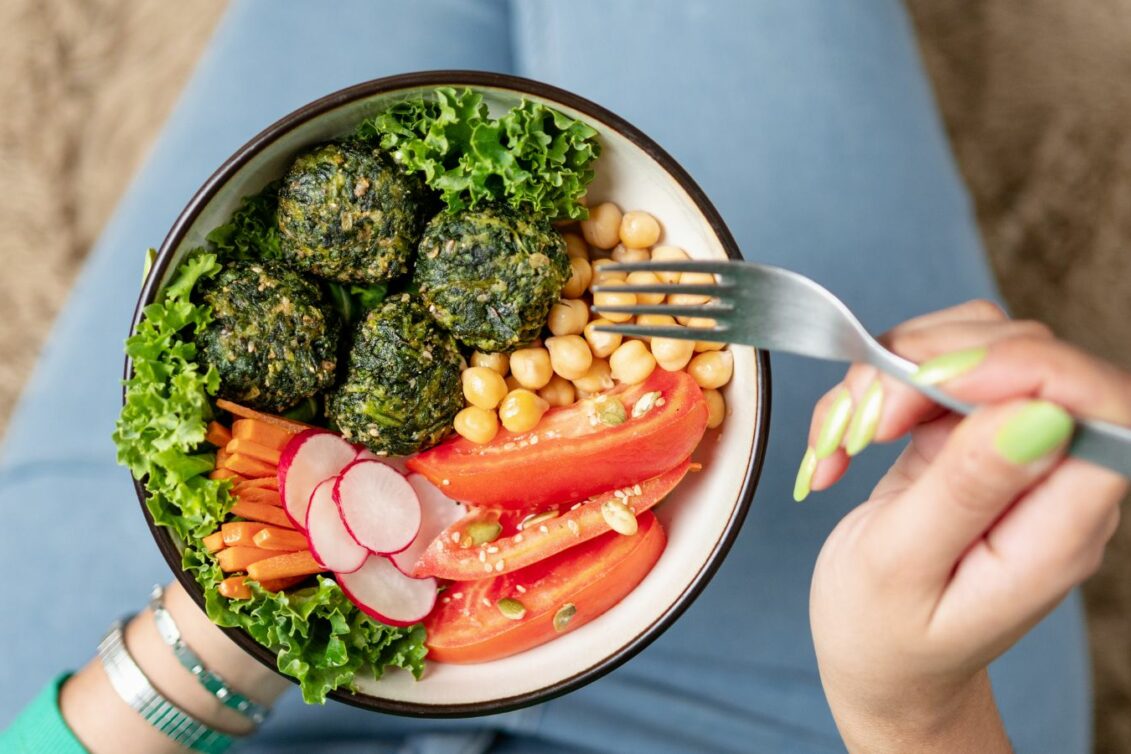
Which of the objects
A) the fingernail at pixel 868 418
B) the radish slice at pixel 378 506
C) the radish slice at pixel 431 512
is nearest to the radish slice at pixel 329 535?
the radish slice at pixel 378 506

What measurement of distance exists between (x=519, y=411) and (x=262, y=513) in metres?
0.37

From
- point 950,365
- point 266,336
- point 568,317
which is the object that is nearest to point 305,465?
point 266,336

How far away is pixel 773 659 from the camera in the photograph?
5.46 feet

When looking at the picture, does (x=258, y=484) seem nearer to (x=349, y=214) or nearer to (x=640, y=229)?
(x=349, y=214)

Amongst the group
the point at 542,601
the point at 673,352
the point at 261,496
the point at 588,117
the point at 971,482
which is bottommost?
the point at 542,601

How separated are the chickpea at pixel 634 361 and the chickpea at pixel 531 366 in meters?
0.10

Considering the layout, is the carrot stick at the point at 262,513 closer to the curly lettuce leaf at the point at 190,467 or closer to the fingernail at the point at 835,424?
the curly lettuce leaf at the point at 190,467

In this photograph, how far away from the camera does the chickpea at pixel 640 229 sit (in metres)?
1.28

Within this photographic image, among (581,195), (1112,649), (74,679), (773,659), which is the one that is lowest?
(1112,649)

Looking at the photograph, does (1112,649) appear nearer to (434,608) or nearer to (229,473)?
(434,608)

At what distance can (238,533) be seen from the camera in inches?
45.0

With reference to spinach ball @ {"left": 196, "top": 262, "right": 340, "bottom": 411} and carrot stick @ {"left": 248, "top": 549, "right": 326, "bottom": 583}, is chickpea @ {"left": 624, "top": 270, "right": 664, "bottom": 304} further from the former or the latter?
carrot stick @ {"left": 248, "top": 549, "right": 326, "bottom": 583}

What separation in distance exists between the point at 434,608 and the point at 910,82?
54.3 inches

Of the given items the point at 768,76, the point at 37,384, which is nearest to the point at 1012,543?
the point at 768,76
